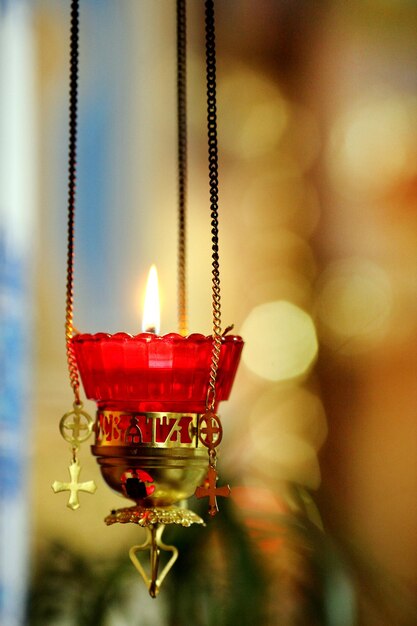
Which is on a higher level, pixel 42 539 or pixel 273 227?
pixel 273 227

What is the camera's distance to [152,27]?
130 centimetres

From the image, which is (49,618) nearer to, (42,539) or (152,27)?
(42,539)

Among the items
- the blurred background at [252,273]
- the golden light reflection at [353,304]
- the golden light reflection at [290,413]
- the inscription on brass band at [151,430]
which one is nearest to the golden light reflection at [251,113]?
the blurred background at [252,273]

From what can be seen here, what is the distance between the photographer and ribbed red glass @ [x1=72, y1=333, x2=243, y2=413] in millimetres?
650

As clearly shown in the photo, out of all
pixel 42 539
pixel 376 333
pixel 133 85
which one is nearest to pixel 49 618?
pixel 42 539

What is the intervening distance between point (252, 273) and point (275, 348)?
12 centimetres

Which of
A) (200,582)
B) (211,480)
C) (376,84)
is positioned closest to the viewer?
(211,480)

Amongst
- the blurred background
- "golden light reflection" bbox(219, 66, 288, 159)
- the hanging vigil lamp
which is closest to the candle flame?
the hanging vigil lamp

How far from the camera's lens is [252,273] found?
127 centimetres

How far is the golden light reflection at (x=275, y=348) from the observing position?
1.25 meters

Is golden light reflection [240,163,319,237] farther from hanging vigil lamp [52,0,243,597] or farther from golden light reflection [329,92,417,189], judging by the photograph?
hanging vigil lamp [52,0,243,597]

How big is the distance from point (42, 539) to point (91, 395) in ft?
1.92

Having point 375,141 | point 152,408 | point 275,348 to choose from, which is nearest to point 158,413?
point 152,408

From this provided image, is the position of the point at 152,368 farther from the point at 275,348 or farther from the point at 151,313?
the point at 275,348
